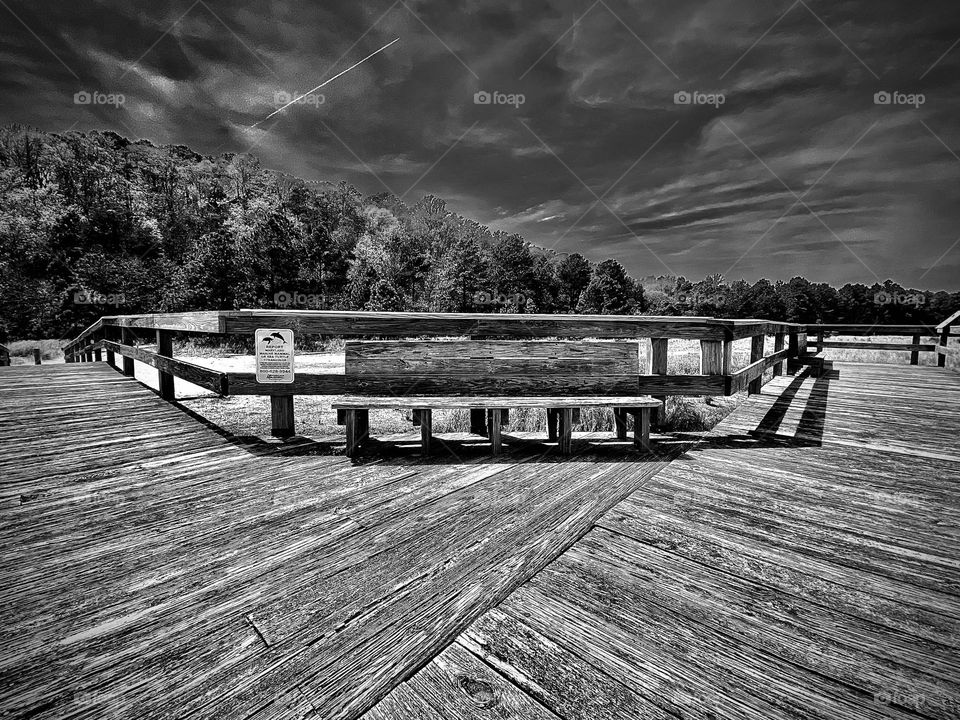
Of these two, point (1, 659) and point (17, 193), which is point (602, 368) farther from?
point (17, 193)

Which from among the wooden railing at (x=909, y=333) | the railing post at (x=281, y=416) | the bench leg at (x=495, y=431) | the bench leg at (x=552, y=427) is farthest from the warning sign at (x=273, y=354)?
the wooden railing at (x=909, y=333)

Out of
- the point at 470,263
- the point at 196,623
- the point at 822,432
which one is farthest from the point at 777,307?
the point at 196,623

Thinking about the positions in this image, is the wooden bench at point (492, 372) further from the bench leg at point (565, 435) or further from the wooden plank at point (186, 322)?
the wooden plank at point (186, 322)

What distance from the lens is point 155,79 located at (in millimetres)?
72062

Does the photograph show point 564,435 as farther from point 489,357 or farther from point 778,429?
point 778,429

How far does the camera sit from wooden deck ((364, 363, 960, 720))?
1.32 m

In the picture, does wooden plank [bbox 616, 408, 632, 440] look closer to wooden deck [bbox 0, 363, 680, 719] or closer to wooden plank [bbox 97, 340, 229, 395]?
wooden deck [bbox 0, 363, 680, 719]

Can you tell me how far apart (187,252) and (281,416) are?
38.7 metres

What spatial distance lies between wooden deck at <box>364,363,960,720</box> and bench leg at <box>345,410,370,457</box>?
213cm

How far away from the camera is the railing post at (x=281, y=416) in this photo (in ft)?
14.3

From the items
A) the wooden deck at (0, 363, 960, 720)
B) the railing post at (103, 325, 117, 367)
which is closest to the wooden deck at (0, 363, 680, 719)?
the wooden deck at (0, 363, 960, 720)

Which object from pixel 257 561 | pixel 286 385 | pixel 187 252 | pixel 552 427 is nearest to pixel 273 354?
pixel 286 385

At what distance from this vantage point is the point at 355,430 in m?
3.75

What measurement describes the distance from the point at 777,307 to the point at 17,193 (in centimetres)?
10563
